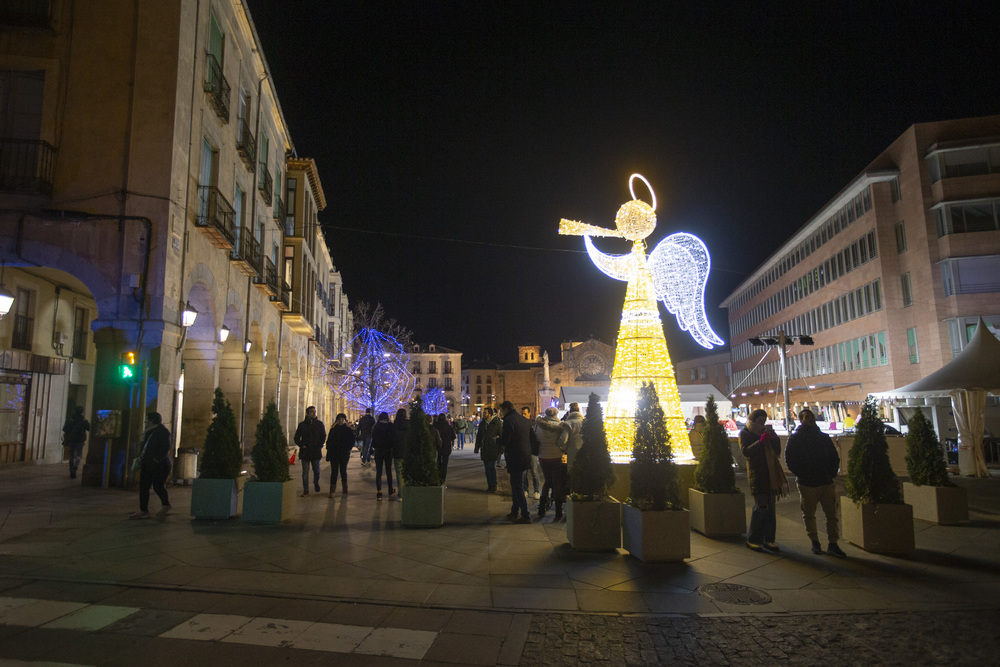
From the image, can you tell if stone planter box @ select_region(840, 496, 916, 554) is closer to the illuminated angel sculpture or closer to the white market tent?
the illuminated angel sculpture

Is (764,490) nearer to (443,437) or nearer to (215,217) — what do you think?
(443,437)

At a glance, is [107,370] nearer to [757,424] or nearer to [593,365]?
[757,424]

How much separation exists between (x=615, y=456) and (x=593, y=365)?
83.0 metres

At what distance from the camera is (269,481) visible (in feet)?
28.4

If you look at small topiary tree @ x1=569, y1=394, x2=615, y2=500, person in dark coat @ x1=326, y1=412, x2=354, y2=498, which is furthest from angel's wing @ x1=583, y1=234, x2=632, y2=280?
person in dark coat @ x1=326, y1=412, x2=354, y2=498

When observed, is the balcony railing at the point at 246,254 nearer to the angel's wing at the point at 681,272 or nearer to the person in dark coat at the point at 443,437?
the person in dark coat at the point at 443,437

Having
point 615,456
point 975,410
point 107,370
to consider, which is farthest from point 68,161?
point 975,410

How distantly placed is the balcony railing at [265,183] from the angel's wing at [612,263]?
11.9m

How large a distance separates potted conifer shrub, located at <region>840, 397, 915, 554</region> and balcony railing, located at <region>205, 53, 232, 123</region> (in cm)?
1476

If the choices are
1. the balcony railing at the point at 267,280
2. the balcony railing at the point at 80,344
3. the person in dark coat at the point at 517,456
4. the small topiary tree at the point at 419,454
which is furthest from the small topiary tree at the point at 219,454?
the balcony railing at the point at 80,344

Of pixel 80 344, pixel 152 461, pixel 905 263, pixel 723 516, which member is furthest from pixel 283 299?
pixel 905 263

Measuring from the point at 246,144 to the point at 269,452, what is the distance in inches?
469

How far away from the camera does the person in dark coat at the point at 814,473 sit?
7.19 meters

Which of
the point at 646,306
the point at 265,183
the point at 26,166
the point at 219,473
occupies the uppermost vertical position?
the point at 265,183
